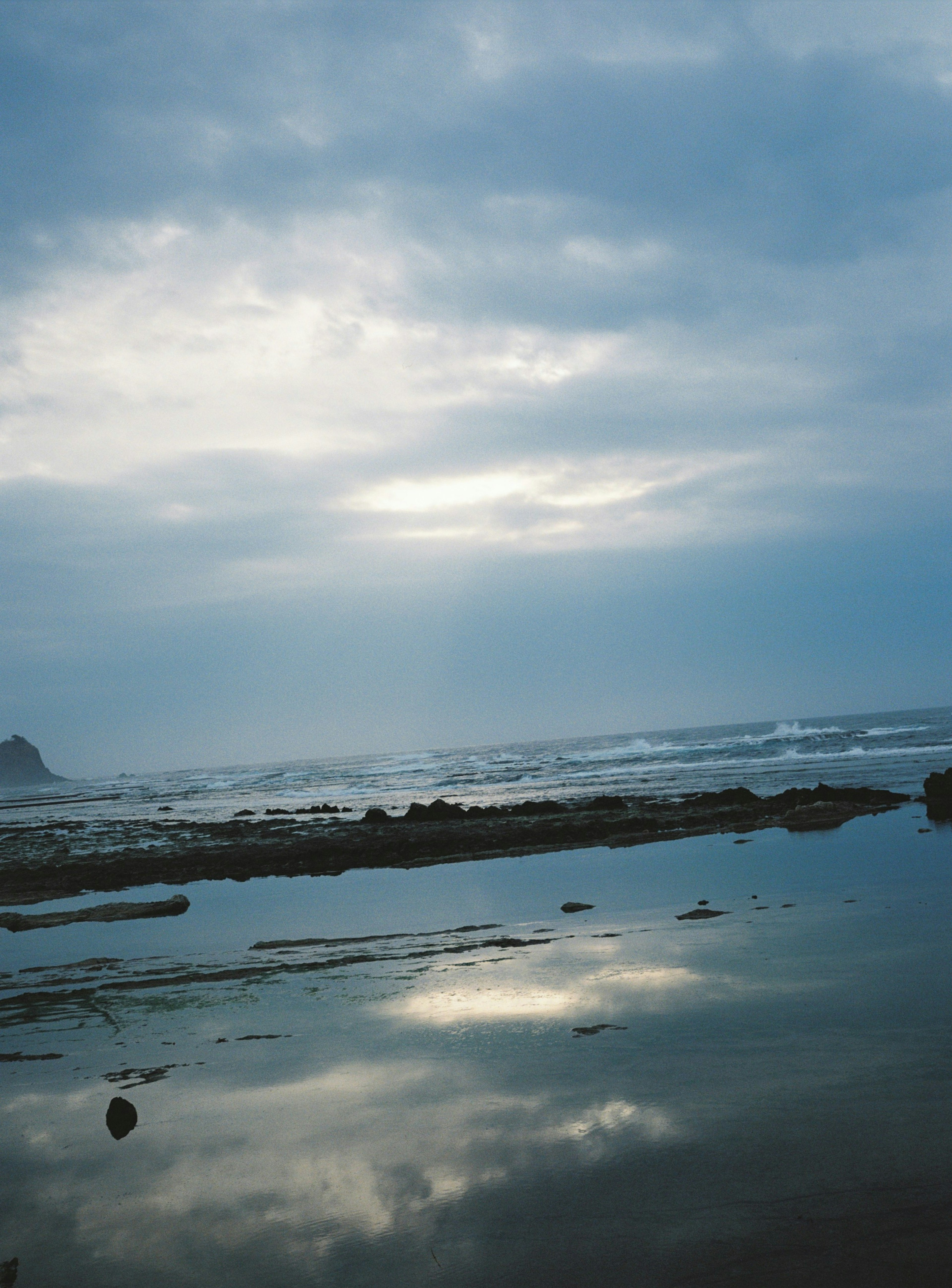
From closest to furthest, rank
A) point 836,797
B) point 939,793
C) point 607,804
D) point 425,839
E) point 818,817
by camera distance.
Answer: point 818,817 → point 939,793 → point 425,839 → point 836,797 → point 607,804

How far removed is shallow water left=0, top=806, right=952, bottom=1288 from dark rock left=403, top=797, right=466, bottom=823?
1784 centimetres

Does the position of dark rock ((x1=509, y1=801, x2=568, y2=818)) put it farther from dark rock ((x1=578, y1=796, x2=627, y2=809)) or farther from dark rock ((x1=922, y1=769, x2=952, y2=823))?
dark rock ((x1=922, y1=769, x2=952, y2=823))

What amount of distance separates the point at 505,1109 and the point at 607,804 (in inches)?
903

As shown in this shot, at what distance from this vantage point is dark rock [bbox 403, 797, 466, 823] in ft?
93.4

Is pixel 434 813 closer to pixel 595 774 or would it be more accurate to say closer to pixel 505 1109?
pixel 505 1109

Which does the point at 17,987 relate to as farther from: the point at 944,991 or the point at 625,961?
the point at 944,991

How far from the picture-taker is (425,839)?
2297 cm

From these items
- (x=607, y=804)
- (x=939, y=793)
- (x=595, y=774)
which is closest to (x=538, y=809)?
(x=607, y=804)

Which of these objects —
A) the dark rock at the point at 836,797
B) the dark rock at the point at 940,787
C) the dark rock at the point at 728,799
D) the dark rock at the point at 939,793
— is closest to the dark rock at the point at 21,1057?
the dark rock at the point at 939,793

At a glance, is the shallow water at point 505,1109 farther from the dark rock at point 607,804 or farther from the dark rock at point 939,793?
the dark rock at point 607,804

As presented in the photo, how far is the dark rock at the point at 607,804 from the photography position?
89.7 feet

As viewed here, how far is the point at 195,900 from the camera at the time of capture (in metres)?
16.1

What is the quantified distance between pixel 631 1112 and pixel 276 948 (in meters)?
7.15

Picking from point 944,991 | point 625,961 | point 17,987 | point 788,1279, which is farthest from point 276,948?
point 788,1279
